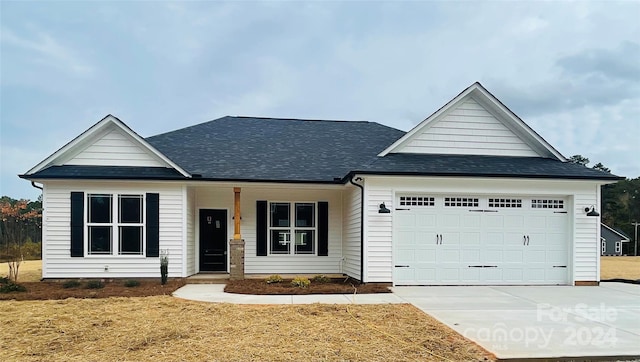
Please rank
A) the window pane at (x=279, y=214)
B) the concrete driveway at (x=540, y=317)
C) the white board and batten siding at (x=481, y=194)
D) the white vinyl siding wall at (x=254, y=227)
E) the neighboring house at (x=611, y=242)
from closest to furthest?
the concrete driveway at (x=540, y=317)
the white board and batten siding at (x=481, y=194)
the white vinyl siding wall at (x=254, y=227)
the window pane at (x=279, y=214)
the neighboring house at (x=611, y=242)

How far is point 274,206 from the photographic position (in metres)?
14.9

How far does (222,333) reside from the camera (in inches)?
270

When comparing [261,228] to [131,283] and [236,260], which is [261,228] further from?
[131,283]

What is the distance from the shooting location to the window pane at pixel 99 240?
41.2 feet

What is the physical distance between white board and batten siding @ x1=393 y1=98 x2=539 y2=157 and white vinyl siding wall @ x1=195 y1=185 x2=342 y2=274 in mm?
3162

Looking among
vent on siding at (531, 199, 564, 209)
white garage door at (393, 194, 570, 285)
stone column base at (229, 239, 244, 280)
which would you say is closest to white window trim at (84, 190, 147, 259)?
stone column base at (229, 239, 244, 280)

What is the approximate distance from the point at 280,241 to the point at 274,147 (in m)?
3.24

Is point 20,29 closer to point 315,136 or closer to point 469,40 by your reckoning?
point 315,136

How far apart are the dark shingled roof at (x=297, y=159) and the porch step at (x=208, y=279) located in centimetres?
276

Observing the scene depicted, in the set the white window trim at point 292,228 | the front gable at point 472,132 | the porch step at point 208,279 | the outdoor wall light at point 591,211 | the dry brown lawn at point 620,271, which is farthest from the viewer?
the dry brown lawn at point 620,271

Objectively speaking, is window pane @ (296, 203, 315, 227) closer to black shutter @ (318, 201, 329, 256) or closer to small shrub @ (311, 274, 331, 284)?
black shutter @ (318, 201, 329, 256)

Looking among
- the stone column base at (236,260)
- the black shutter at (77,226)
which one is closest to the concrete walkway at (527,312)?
the stone column base at (236,260)

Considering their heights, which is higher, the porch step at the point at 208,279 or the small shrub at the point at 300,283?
the small shrub at the point at 300,283

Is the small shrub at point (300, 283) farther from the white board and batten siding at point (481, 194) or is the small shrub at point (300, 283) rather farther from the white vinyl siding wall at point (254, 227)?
the white vinyl siding wall at point (254, 227)
